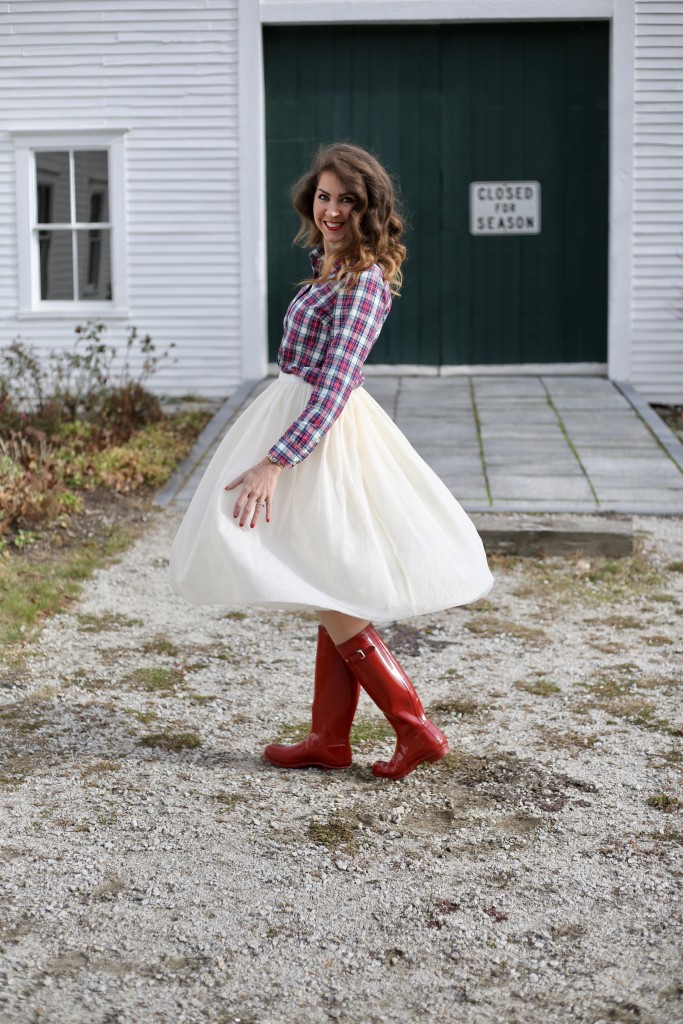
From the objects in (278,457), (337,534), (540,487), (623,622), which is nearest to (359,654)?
(337,534)

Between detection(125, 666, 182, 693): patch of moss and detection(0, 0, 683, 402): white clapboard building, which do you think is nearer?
detection(125, 666, 182, 693): patch of moss

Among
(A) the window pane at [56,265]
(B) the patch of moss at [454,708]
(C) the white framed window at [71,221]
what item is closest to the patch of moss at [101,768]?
(B) the patch of moss at [454,708]

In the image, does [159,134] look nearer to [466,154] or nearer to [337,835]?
[466,154]

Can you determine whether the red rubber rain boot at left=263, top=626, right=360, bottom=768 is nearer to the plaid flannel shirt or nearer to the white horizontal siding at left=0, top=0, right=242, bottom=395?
the plaid flannel shirt

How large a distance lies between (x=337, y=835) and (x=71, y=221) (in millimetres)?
8835

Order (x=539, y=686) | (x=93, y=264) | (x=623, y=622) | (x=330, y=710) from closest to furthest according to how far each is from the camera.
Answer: (x=330, y=710)
(x=539, y=686)
(x=623, y=622)
(x=93, y=264)

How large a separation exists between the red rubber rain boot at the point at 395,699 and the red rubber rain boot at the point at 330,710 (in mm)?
78

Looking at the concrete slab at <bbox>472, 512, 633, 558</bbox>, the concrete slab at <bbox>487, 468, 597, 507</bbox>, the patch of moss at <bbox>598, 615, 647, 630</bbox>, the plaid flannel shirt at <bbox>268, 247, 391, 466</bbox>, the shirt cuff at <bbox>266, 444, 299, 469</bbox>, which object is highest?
the plaid flannel shirt at <bbox>268, 247, 391, 466</bbox>

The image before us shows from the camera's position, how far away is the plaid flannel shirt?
3.32m

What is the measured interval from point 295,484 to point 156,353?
25.7ft

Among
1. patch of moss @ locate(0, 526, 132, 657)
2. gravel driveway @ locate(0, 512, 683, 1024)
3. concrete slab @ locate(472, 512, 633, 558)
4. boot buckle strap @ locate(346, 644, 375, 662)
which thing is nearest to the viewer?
gravel driveway @ locate(0, 512, 683, 1024)

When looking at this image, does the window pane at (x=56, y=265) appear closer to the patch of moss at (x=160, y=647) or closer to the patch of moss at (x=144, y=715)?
the patch of moss at (x=160, y=647)

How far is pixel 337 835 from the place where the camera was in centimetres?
333

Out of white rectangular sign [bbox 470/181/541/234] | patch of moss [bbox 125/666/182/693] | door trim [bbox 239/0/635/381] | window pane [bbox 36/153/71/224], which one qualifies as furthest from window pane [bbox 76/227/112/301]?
patch of moss [bbox 125/666/182/693]
